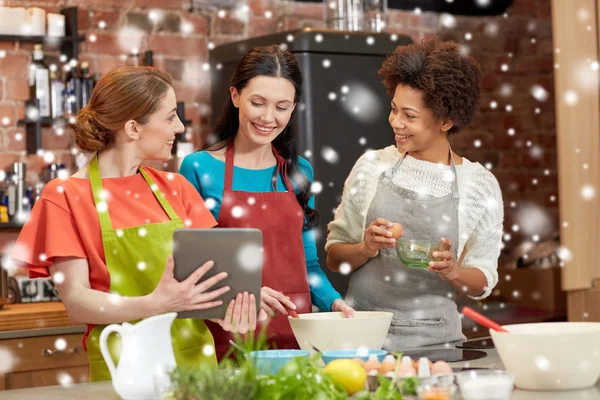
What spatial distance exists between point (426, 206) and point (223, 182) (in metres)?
0.50

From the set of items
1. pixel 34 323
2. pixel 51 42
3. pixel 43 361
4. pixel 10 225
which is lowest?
pixel 43 361

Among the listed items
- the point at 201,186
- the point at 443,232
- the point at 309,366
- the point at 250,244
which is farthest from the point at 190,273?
the point at 443,232

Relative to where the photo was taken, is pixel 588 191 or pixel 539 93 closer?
pixel 588 191

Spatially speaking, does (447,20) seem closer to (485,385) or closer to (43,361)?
(43,361)

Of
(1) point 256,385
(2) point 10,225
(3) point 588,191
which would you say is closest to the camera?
(1) point 256,385

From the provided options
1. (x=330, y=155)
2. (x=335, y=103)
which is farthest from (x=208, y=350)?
(x=335, y=103)

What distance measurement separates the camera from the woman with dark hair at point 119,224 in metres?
1.72

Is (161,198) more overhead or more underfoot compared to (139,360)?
more overhead

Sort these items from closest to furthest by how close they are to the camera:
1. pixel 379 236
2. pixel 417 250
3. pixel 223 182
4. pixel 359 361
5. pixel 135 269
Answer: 1. pixel 359 361
2. pixel 135 269
3. pixel 417 250
4. pixel 379 236
5. pixel 223 182

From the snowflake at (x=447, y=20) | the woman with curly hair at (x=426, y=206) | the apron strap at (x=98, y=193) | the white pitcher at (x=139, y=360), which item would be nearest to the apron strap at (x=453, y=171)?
the woman with curly hair at (x=426, y=206)

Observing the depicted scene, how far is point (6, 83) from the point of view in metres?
3.45

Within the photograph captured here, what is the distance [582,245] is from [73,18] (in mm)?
2098

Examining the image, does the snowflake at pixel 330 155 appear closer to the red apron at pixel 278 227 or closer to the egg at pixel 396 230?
the red apron at pixel 278 227

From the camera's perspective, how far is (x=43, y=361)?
3.02 metres
